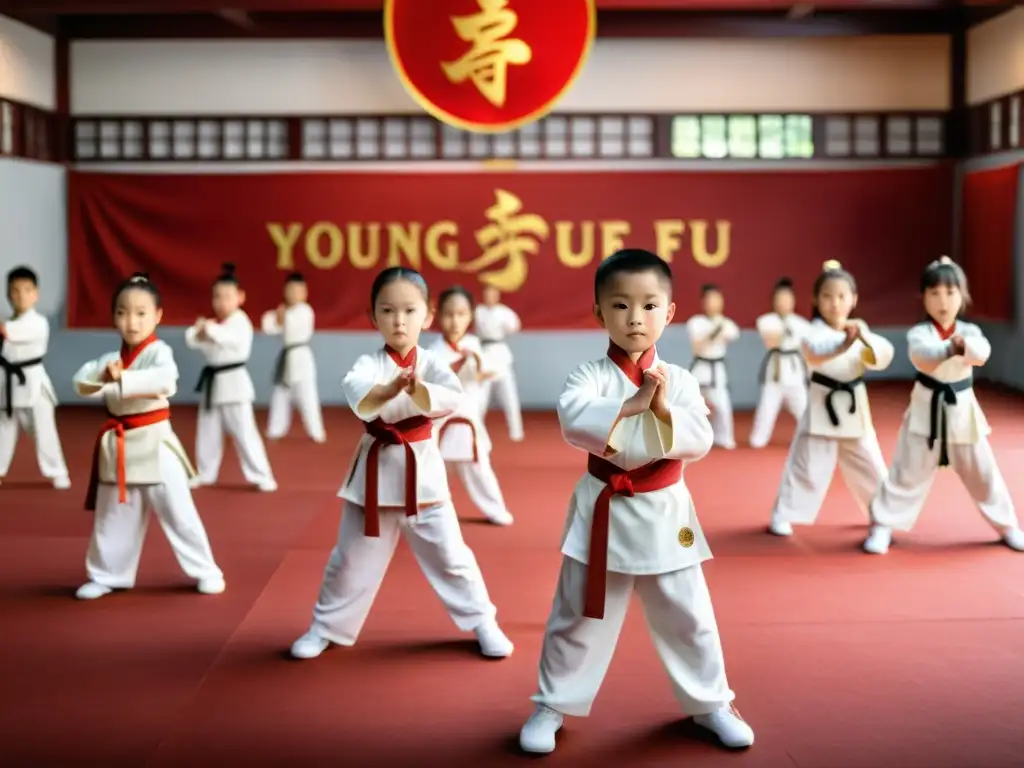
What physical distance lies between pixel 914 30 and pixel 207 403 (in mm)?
6857

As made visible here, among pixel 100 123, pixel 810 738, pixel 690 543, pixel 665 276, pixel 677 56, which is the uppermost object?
pixel 677 56

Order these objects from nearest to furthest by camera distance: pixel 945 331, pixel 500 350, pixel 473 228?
pixel 945 331 → pixel 500 350 → pixel 473 228

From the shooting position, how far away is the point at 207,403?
5.80 metres

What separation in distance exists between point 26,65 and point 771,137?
6156 mm

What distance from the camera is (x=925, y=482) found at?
4.42 metres

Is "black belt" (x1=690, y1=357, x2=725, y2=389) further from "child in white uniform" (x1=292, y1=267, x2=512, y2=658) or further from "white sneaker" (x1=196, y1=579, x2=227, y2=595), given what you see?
"child in white uniform" (x1=292, y1=267, x2=512, y2=658)

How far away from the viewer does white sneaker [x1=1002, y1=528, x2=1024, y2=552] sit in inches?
171

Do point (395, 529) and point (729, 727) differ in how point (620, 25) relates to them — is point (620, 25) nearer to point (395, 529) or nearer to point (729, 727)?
point (395, 529)

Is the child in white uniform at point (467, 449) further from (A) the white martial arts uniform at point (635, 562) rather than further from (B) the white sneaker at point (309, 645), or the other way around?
(A) the white martial arts uniform at point (635, 562)

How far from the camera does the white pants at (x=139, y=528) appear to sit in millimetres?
3789

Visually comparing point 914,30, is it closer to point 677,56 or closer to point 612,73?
point 677,56

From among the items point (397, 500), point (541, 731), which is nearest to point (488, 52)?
point (397, 500)

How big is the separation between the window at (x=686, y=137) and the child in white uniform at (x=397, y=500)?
6704 mm

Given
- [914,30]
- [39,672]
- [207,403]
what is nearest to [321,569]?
[39,672]
